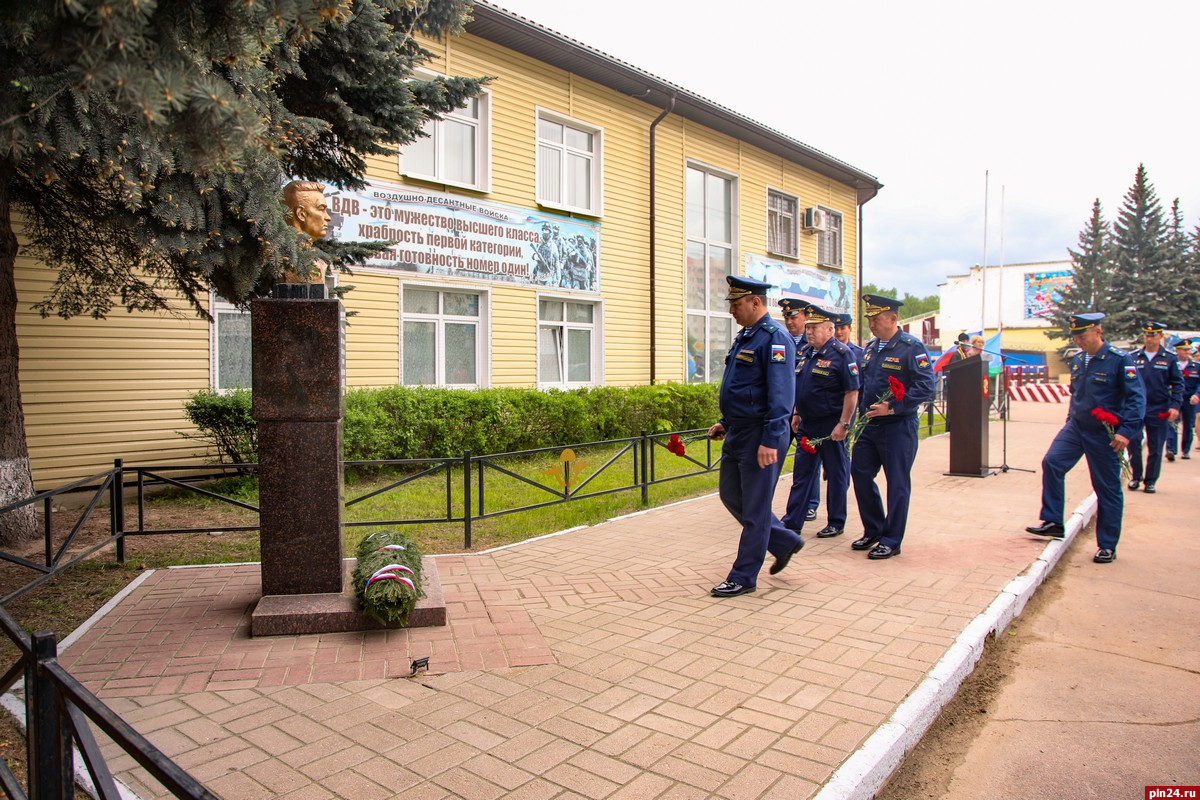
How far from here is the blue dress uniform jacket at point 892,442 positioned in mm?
6469

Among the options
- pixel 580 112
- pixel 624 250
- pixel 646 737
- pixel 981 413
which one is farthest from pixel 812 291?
pixel 646 737

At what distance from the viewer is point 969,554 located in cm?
657

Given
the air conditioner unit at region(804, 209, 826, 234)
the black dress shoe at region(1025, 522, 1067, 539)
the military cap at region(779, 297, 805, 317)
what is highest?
the air conditioner unit at region(804, 209, 826, 234)

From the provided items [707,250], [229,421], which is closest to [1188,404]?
[707,250]

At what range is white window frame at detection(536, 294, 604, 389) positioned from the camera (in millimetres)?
14783

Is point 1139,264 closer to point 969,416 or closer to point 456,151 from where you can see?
point 969,416

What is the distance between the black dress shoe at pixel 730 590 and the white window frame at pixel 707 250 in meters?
12.7

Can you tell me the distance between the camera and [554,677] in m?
3.94

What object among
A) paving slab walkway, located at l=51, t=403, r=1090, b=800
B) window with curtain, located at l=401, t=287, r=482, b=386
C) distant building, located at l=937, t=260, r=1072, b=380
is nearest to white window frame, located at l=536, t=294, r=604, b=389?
window with curtain, located at l=401, t=287, r=482, b=386

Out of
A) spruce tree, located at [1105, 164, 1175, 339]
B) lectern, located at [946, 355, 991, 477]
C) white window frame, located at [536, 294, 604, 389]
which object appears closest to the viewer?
lectern, located at [946, 355, 991, 477]

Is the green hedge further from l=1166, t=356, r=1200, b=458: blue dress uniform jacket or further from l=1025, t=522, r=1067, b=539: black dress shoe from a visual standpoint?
l=1166, t=356, r=1200, b=458: blue dress uniform jacket

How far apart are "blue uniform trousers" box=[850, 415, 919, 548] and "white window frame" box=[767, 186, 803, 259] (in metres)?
15.0

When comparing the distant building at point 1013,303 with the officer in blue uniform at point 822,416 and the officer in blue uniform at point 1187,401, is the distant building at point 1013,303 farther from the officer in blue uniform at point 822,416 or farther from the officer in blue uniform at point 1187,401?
the officer in blue uniform at point 822,416

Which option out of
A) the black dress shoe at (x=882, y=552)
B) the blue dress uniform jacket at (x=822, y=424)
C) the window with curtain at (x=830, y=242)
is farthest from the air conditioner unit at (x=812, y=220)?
the black dress shoe at (x=882, y=552)
